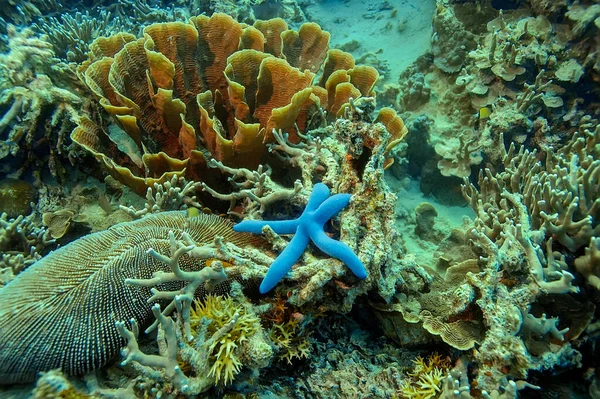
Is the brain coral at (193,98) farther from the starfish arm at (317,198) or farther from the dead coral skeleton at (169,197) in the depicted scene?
the starfish arm at (317,198)

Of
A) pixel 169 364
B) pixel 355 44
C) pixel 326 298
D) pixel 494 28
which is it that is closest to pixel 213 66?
pixel 326 298

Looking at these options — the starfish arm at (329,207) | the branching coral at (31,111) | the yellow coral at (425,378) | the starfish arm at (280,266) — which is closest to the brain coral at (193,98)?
the branching coral at (31,111)

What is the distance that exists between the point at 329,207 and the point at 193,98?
223 centimetres

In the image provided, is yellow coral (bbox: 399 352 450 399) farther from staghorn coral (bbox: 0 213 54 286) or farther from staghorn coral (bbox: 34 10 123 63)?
staghorn coral (bbox: 34 10 123 63)

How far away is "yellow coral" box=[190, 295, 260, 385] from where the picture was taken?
184cm

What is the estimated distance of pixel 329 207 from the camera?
7.27 feet

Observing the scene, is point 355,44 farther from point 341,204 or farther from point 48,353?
point 48,353

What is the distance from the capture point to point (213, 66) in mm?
3771

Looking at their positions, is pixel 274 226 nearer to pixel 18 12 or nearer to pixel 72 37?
pixel 72 37

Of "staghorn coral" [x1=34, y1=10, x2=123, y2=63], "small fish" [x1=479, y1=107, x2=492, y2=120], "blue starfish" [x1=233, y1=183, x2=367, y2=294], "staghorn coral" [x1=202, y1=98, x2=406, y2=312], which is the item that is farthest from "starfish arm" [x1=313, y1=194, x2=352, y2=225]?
"staghorn coral" [x1=34, y1=10, x2=123, y2=63]

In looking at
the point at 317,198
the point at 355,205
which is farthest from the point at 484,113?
the point at 317,198

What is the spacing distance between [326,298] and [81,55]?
194 inches

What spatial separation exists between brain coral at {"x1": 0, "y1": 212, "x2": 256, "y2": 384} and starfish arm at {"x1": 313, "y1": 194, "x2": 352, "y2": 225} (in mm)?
864

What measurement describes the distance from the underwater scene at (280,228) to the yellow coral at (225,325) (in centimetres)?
1
